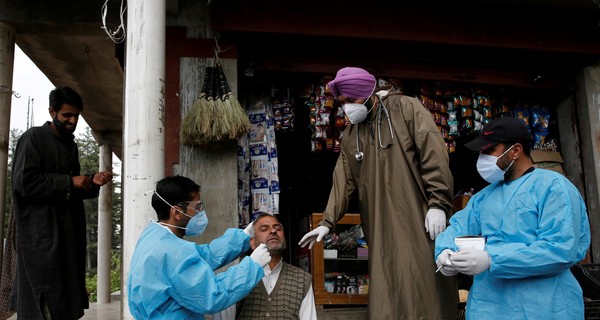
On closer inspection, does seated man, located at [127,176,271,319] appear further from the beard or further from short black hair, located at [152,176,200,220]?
the beard

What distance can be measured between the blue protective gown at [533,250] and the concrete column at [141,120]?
5.99 feet

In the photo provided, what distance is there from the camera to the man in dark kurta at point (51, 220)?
3.99 m

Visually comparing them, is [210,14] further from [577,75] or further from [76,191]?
[577,75]

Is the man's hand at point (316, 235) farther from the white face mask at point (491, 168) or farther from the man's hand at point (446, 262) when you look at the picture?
the white face mask at point (491, 168)

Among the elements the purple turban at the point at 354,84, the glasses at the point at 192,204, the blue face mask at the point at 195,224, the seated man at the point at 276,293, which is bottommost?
the seated man at the point at 276,293

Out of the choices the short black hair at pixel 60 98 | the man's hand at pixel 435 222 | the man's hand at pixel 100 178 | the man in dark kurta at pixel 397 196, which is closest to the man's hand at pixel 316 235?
the man in dark kurta at pixel 397 196

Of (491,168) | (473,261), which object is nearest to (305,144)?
(491,168)

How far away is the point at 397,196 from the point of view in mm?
3738

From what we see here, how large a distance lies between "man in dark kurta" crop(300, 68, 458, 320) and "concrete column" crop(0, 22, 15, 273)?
10.8 feet

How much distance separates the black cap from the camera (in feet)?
9.73

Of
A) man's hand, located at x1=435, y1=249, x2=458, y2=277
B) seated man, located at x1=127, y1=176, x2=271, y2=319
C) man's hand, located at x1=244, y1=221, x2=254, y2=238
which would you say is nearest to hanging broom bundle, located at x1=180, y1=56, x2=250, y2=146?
man's hand, located at x1=244, y1=221, x2=254, y2=238

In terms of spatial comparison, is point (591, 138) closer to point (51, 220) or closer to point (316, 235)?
point (316, 235)

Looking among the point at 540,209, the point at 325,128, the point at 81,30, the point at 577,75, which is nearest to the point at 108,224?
the point at 81,30

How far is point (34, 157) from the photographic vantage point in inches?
164
